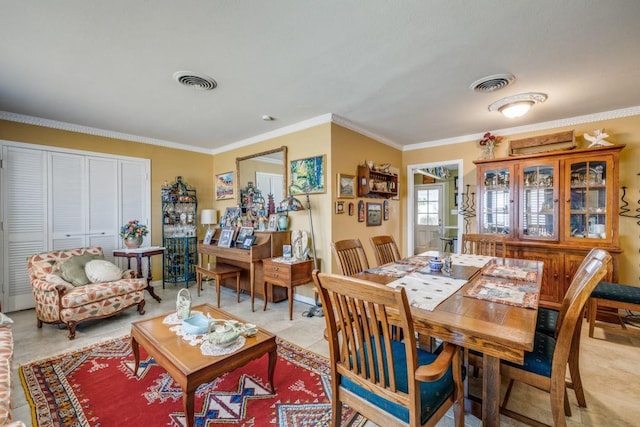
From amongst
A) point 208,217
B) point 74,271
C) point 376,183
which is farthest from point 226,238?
point 376,183

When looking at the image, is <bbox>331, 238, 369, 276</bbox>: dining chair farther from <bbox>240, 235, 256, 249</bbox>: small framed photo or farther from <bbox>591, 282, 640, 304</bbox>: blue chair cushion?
<bbox>591, 282, 640, 304</bbox>: blue chair cushion

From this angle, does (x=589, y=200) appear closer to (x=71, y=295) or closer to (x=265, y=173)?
(x=265, y=173)

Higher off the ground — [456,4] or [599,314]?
[456,4]

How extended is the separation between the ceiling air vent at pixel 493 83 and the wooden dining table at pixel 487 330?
2.07 m

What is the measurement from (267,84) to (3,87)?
103 inches

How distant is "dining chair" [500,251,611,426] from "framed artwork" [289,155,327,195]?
2679mm

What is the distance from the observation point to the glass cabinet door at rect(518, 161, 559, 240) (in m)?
3.56

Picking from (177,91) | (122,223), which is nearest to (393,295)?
(177,91)

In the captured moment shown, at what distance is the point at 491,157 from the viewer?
4.17m

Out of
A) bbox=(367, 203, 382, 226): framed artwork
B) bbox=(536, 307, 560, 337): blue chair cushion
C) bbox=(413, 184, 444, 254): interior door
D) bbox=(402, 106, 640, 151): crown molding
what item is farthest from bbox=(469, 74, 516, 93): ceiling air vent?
bbox=(413, 184, 444, 254): interior door

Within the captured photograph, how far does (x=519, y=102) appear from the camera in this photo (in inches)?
114

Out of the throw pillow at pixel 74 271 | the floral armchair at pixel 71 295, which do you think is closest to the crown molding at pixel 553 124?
the floral armchair at pixel 71 295

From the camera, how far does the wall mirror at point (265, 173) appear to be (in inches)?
167

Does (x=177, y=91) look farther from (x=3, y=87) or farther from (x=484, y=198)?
(x=484, y=198)
